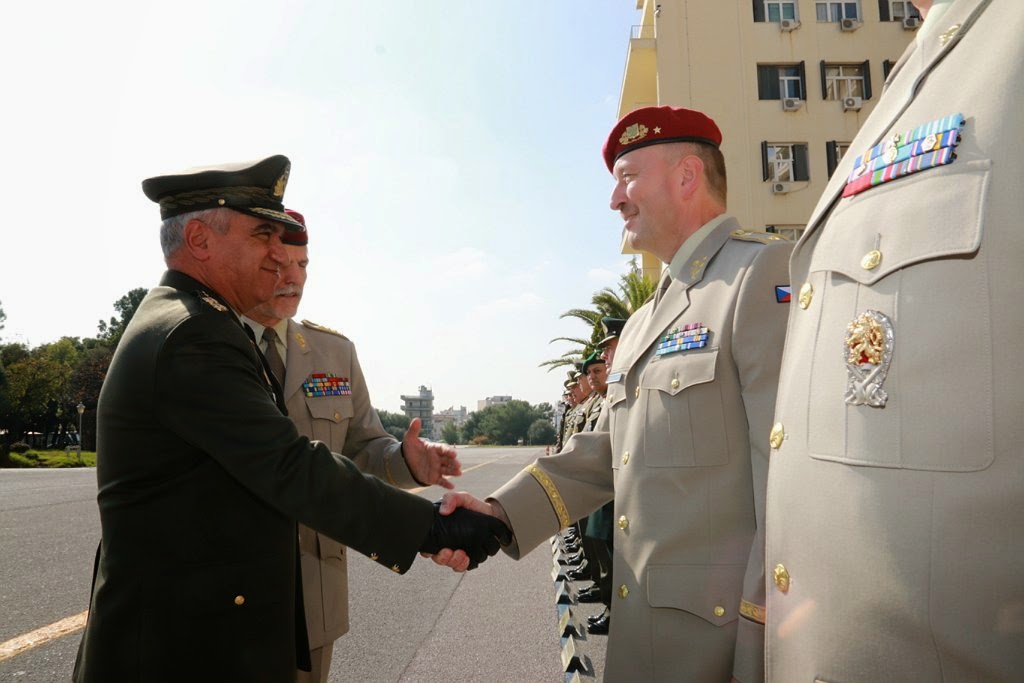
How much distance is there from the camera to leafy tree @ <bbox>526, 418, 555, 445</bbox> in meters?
112

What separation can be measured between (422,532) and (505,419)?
392 ft

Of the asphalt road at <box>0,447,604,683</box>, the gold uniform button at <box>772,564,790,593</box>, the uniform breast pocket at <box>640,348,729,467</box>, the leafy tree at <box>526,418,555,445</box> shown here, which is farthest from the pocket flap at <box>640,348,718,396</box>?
the leafy tree at <box>526,418,555,445</box>

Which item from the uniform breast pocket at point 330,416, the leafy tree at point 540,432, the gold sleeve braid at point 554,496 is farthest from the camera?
the leafy tree at point 540,432

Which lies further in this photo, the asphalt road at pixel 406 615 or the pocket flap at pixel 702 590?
the asphalt road at pixel 406 615

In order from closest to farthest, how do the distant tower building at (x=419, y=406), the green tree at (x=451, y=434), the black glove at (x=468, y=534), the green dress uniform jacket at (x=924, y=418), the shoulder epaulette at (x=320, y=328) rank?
1. the green dress uniform jacket at (x=924, y=418)
2. the black glove at (x=468, y=534)
3. the shoulder epaulette at (x=320, y=328)
4. the green tree at (x=451, y=434)
5. the distant tower building at (x=419, y=406)

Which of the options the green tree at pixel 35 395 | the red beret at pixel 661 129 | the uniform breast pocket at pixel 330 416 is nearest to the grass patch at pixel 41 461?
the green tree at pixel 35 395

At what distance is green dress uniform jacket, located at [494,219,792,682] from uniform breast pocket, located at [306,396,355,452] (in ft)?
4.66

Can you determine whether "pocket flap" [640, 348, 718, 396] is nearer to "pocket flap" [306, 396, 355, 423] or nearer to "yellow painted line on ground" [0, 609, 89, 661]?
"pocket flap" [306, 396, 355, 423]

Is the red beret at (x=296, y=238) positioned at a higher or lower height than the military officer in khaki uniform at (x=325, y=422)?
higher

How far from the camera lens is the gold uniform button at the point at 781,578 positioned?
1272 millimetres

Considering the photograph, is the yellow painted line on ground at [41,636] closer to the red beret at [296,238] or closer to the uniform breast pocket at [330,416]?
the uniform breast pocket at [330,416]

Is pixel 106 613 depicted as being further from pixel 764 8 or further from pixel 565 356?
pixel 565 356

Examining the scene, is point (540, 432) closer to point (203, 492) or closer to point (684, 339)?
point (684, 339)

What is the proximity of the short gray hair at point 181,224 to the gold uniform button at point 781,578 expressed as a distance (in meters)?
1.78
